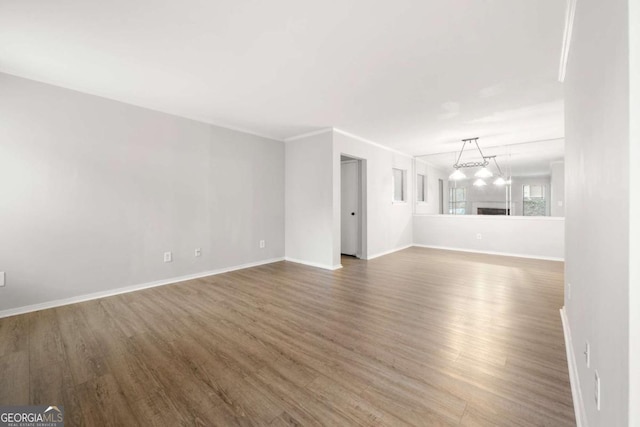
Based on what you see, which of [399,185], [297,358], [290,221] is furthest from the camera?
[399,185]

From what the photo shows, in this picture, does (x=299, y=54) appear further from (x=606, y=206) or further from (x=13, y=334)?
(x=13, y=334)

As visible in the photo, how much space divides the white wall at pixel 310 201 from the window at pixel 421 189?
396 cm

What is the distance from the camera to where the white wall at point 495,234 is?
5371 mm

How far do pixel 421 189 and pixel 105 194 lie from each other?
24.3 ft

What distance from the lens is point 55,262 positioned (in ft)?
9.50

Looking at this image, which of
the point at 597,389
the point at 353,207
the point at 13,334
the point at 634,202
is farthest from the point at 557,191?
the point at 13,334

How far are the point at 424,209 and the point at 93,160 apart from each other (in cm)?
755

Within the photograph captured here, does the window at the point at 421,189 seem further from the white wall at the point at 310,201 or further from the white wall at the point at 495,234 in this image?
the white wall at the point at 310,201

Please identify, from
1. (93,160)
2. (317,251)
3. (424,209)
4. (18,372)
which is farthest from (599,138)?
(424,209)

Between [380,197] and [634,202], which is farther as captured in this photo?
[380,197]

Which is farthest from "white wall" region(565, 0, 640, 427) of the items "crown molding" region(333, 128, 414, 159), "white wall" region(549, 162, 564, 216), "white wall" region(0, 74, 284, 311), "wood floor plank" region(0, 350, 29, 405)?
"white wall" region(549, 162, 564, 216)

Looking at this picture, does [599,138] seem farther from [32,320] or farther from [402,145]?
[402,145]

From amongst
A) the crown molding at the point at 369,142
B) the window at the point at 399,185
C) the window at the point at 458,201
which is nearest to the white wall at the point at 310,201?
the crown molding at the point at 369,142

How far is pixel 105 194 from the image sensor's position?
3.22m
